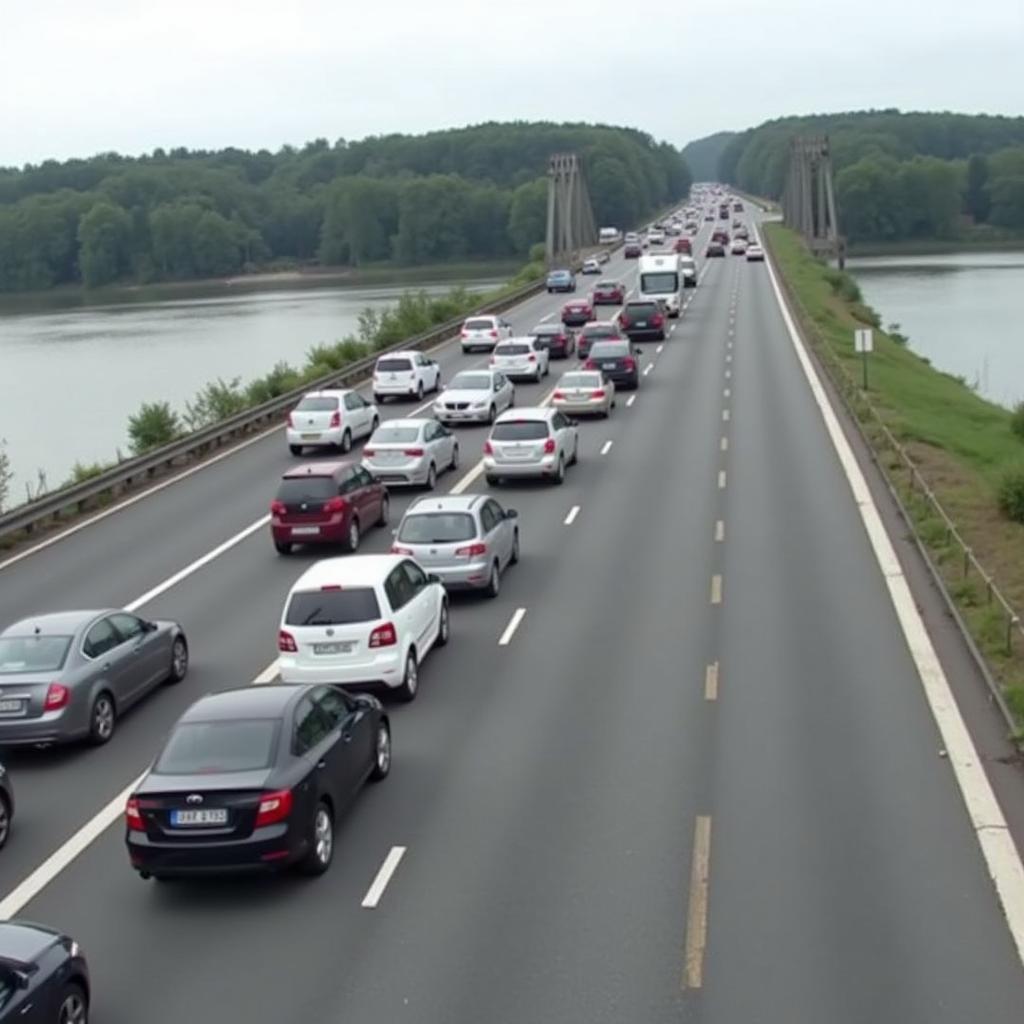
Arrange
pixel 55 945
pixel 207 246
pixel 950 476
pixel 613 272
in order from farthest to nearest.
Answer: pixel 207 246, pixel 613 272, pixel 950 476, pixel 55 945

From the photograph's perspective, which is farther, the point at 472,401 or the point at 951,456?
the point at 472,401

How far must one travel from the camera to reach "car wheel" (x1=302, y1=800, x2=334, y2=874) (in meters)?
13.0

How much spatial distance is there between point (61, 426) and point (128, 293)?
357ft

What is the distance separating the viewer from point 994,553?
80.5 ft

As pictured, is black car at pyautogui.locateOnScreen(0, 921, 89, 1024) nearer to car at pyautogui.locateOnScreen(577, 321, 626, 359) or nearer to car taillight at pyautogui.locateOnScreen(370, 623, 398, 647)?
car taillight at pyautogui.locateOnScreen(370, 623, 398, 647)

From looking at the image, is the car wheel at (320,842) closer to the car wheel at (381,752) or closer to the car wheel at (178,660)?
the car wheel at (381,752)

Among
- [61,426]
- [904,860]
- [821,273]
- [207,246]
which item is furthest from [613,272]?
[904,860]

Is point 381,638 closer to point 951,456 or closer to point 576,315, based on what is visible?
point 951,456

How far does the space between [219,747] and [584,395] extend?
98.1 feet

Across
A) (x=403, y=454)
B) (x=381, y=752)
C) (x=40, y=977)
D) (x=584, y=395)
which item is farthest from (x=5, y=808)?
(x=584, y=395)

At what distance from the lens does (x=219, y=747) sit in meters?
13.0

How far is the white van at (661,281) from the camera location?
73.2 m

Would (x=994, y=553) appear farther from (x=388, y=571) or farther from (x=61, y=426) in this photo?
(x=61, y=426)

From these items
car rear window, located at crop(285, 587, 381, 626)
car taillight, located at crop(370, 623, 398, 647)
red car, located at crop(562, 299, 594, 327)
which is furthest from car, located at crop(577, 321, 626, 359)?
car taillight, located at crop(370, 623, 398, 647)
